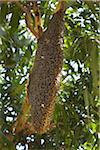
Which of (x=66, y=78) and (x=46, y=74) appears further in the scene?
(x=66, y=78)

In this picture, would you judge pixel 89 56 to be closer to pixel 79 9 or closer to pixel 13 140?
pixel 79 9

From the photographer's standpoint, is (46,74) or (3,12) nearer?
(46,74)

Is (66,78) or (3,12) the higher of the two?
(3,12)


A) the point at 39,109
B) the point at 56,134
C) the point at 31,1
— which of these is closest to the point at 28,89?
the point at 39,109

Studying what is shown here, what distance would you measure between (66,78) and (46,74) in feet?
1.05

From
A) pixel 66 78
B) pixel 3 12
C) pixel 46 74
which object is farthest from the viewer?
pixel 66 78

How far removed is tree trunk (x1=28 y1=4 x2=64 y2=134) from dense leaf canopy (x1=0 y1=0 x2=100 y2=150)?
6.5 inches

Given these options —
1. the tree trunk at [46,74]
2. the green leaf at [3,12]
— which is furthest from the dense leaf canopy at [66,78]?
the tree trunk at [46,74]

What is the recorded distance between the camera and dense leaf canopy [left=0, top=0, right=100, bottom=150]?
1.17 meters

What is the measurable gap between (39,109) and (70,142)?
0.38 metres

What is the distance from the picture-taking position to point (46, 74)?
94 centimetres

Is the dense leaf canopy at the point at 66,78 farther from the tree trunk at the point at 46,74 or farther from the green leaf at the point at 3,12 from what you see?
the tree trunk at the point at 46,74

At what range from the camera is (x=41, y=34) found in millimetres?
1014

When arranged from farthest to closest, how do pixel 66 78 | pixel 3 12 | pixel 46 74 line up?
pixel 66 78 < pixel 3 12 < pixel 46 74
